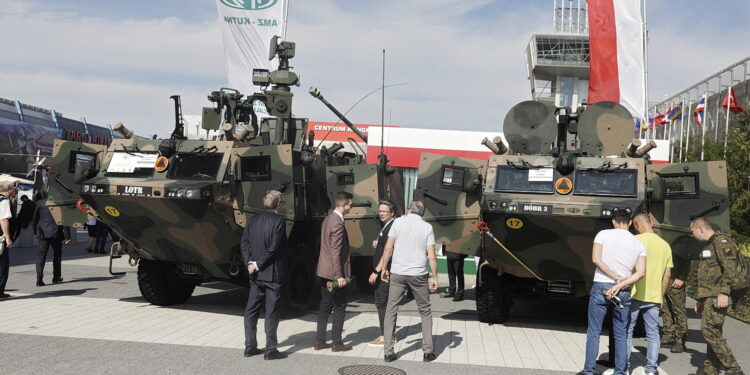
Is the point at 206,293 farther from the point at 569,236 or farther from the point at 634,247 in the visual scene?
the point at 634,247

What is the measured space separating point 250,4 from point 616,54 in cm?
862

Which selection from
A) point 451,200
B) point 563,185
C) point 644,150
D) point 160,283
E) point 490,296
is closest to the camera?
point 563,185

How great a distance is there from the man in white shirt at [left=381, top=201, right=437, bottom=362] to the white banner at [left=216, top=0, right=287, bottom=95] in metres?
11.1

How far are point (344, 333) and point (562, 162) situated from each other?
3.57 metres

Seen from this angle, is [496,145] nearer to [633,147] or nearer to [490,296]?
[633,147]

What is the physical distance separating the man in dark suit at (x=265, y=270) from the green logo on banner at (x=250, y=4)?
36.6ft

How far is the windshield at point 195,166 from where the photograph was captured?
32.9ft

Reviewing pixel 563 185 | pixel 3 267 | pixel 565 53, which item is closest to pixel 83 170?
pixel 3 267

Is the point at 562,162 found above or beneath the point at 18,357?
above

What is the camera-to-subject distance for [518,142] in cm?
1136

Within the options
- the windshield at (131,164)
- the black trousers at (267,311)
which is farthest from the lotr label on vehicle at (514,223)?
the windshield at (131,164)

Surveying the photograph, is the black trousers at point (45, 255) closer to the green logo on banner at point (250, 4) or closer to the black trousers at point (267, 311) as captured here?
the black trousers at point (267, 311)

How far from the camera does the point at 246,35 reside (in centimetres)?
1803

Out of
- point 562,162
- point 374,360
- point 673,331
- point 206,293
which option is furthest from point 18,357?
point 673,331
